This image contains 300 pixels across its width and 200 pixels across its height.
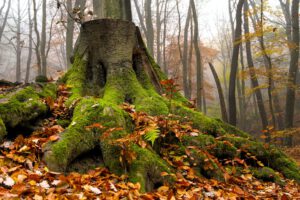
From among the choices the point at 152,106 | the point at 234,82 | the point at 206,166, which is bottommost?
the point at 206,166

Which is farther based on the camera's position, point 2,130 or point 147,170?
point 147,170

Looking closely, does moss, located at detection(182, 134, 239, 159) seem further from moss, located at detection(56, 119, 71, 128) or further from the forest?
moss, located at detection(56, 119, 71, 128)

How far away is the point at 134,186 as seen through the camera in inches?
108

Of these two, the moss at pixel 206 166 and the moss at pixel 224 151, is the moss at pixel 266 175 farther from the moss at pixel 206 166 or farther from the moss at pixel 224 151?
the moss at pixel 206 166

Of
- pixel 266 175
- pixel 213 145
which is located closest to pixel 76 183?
pixel 213 145

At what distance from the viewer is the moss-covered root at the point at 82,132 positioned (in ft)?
9.41

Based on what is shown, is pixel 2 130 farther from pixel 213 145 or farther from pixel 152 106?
pixel 213 145

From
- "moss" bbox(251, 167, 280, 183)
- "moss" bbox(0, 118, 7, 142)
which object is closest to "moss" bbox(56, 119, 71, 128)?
"moss" bbox(0, 118, 7, 142)

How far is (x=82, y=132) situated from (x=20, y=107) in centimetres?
90

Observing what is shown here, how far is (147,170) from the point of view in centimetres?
315

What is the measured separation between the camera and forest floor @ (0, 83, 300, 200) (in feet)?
7.48

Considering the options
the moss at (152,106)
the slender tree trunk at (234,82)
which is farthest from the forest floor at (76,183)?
the slender tree trunk at (234,82)

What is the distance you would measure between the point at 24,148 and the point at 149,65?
3.49 m

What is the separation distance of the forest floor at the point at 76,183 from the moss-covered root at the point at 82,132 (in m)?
0.10
